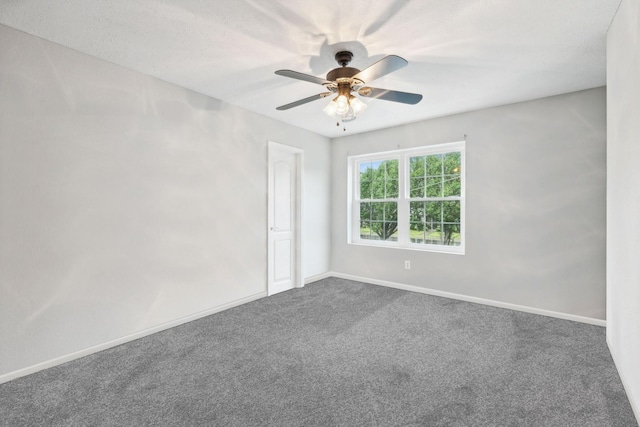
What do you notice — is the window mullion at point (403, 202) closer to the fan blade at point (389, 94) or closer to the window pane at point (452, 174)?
the window pane at point (452, 174)

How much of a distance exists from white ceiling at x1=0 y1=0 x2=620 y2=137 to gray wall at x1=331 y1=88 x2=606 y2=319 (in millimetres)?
413

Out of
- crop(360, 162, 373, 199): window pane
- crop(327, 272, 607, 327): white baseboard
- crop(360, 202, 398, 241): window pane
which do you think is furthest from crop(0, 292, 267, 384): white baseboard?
crop(360, 162, 373, 199): window pane

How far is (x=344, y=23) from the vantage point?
209 centimetres

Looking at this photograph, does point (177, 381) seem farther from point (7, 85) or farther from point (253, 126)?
point (253, 126)

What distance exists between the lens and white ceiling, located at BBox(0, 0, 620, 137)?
194 centimetres

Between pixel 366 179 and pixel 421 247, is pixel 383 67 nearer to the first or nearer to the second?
pixel 421 247

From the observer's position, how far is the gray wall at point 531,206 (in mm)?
3174

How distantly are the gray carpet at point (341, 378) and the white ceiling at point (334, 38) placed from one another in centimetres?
244

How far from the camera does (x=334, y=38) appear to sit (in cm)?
227

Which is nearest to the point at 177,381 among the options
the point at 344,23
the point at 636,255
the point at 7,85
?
the point at 7,85

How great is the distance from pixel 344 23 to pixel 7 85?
7.89ft

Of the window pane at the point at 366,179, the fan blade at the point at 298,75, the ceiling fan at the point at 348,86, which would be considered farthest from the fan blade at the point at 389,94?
the window pane at the point at 366,179

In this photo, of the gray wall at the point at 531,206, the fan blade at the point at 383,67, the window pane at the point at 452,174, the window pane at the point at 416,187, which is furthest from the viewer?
the window pane at the point at 416,187

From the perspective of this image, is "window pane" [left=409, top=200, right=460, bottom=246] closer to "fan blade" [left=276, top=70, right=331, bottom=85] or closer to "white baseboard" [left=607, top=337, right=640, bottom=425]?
"white baseboard" [left=607, top=337, right=640, bottom=425]
